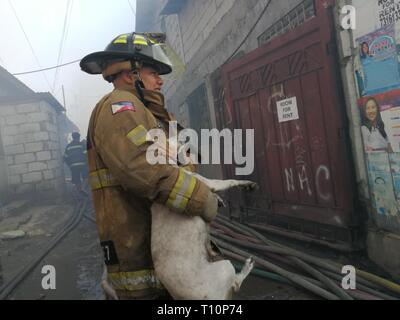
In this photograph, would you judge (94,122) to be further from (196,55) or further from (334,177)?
(196,55)

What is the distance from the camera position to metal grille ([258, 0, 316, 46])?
12.7ft

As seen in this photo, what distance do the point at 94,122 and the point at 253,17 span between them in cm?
408

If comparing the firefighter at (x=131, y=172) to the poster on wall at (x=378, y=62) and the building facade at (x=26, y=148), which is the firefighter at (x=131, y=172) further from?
the building facade at (x=26, y=148)

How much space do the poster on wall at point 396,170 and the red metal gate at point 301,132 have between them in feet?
1.65

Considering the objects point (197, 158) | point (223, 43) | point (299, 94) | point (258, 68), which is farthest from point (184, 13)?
point (197, 158)

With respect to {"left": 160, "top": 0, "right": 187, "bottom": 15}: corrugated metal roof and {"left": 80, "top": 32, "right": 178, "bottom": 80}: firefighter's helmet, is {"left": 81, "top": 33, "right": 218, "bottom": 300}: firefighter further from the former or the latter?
{"left": 160, "top": 0, "right": 187, "bottom": 15}: corrugated metal roof

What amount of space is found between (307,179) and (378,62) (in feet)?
4.88

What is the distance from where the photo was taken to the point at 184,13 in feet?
29.9

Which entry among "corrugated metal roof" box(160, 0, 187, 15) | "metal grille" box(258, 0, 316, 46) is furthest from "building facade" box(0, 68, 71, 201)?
"metal grille" box(258, 0, 316, 46)

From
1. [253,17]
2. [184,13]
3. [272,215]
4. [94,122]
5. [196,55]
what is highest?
[184,13]

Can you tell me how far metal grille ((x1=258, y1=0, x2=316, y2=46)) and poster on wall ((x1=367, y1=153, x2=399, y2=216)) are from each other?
173 cm

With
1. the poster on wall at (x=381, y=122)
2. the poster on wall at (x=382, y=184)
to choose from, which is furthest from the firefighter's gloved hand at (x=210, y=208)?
the poster on wall at (x=382, y=184)

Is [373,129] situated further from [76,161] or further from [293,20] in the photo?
[76,161]
